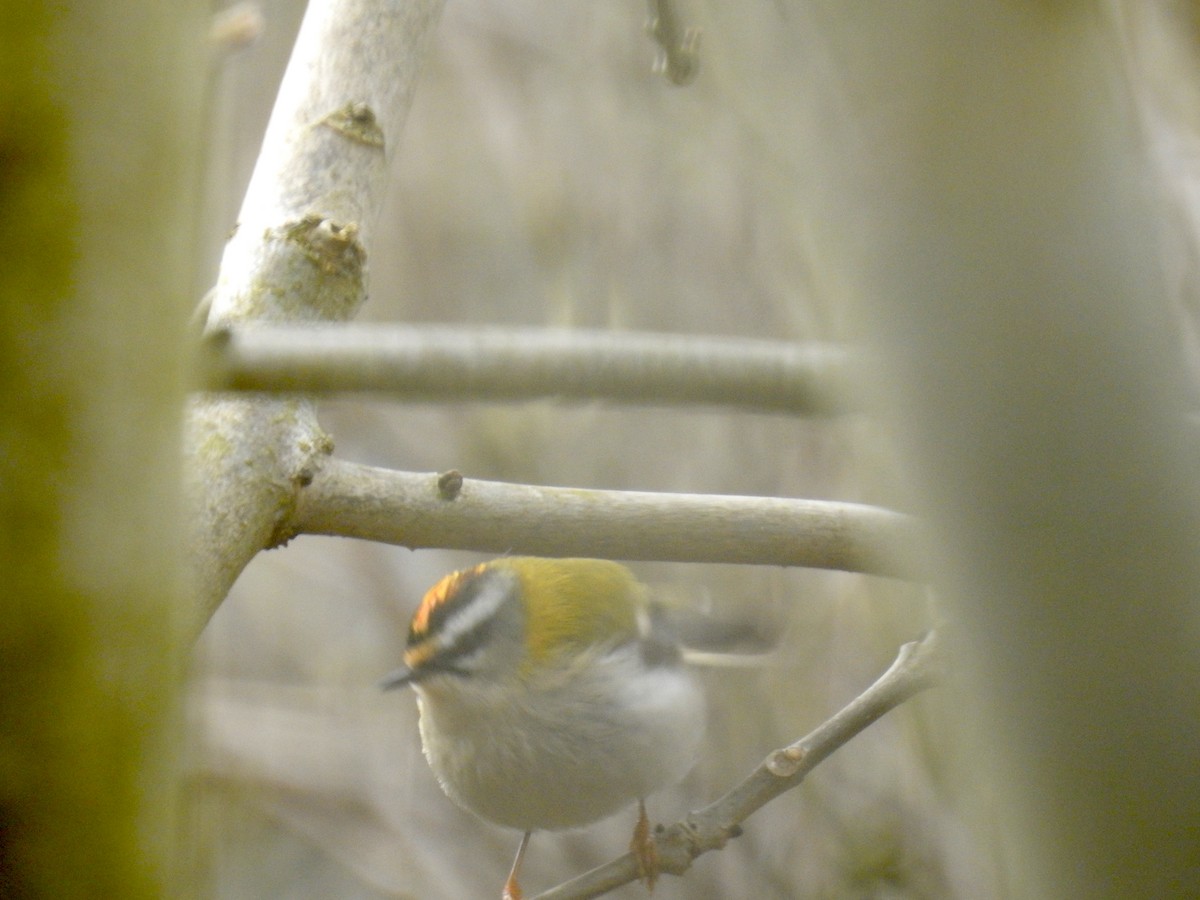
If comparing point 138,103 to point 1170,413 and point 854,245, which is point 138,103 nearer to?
point 854,245

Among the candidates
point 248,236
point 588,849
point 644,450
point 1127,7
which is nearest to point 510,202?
point 644,450

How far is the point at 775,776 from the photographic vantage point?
178cm

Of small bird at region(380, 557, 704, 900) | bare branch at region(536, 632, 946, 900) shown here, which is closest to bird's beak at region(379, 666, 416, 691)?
small bird at region(380, 557, 704, 900)

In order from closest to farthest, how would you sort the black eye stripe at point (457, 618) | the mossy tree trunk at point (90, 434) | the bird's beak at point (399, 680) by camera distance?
1. the mossy tree trunk at point (90, 434)
2. the bird's beak at point (399, 680)
3. the black eye stripe at point (457, 618)

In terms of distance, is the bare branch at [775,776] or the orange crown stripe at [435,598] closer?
the bare branch at [775,776]

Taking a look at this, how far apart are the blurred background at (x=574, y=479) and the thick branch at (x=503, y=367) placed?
1.94 metres

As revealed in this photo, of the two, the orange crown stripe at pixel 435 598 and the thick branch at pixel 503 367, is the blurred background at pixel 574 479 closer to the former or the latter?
the orange crown stripe at pixel 435 598

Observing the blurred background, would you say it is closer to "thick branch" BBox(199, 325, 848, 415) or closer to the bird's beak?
the bird's beak

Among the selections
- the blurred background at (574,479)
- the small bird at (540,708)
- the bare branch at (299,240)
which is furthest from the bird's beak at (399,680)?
the bare branch at (299,240)

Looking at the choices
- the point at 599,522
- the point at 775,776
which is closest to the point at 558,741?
the point at 775,776

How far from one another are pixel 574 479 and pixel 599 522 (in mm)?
2661

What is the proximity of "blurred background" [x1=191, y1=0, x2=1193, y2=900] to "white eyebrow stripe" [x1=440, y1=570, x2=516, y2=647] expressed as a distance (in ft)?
1.80

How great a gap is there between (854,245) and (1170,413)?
152 mm

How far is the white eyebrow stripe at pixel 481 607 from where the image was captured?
98.7 inches
